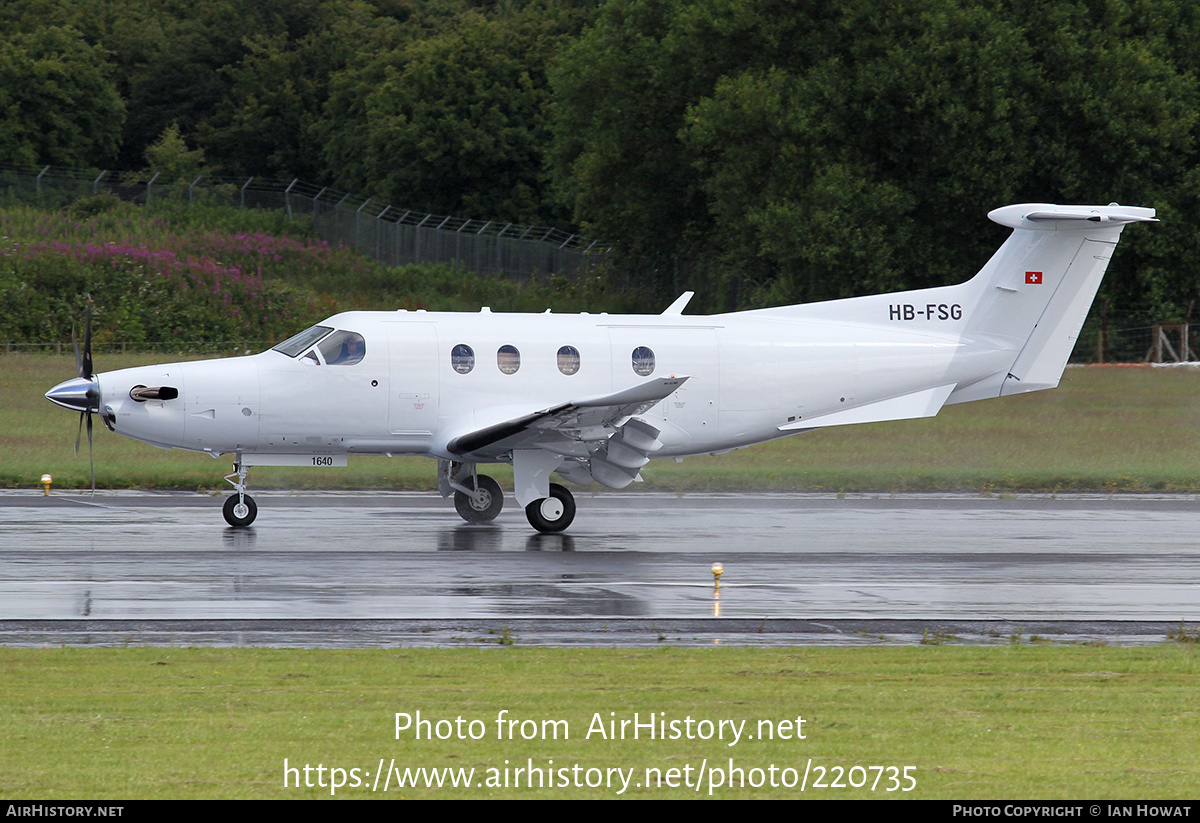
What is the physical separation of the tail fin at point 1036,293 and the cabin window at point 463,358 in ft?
22.2

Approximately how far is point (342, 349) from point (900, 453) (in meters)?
15.0

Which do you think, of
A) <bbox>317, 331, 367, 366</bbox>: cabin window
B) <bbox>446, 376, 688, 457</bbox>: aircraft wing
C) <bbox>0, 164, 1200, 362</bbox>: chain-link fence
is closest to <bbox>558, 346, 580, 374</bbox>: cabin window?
<bbox>446, 376, 688, 457</bbox>: aircraft wing

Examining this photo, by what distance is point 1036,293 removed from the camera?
19.2 meters

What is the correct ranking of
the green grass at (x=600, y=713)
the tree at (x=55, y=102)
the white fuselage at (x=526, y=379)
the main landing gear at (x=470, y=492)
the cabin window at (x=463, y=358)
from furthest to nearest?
the tree at (x=55, y=102) → the main landing gear at (x=470, y=492) → the cabin window at (x=463, y=358) → the white fuselage at (x=526, y=379) → the green grass at (x=600, y=713)

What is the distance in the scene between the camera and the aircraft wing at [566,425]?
16.2m

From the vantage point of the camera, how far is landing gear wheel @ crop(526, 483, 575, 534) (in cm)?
1764

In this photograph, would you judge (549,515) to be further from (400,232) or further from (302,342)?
(400,232)

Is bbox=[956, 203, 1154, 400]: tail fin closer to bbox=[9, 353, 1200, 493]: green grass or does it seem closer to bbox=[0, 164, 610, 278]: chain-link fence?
bbox=[9, 353, 1200, 493]: green grass

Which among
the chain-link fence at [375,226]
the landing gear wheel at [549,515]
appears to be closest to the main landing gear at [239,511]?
the landing gear wheel at [549,515]

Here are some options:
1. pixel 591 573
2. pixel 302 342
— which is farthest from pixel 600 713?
pixel 302 342

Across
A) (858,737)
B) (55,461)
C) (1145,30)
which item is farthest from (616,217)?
(858,737)

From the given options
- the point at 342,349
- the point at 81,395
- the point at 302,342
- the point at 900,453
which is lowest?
the point at 900,453

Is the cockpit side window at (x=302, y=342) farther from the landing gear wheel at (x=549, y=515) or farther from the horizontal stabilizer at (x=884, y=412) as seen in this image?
the horizontal stabilizer at (x=884, y=412)
